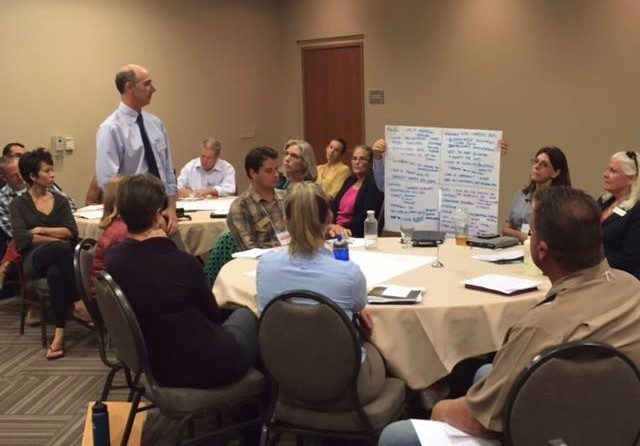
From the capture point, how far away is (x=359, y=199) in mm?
5070

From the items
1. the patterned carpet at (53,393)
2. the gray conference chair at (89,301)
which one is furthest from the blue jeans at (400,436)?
the gray conference chair at (89,301)

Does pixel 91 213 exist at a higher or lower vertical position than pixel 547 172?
lower

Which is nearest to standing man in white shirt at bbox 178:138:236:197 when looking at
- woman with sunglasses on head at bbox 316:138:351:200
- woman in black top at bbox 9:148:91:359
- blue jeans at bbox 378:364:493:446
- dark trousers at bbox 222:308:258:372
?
→ woman with sunglasses on head at bbox 316:138:351:200

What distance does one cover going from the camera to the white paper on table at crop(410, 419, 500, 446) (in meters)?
1.81

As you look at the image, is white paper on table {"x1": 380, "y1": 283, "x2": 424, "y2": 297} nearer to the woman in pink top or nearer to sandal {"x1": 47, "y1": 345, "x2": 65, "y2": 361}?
the woman in pink top

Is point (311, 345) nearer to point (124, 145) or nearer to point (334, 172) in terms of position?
point (124, 145)

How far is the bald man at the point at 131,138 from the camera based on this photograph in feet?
13.7

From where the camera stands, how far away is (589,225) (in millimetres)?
1729

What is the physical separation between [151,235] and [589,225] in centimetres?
162

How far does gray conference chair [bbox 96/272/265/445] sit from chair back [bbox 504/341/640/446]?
1141mm

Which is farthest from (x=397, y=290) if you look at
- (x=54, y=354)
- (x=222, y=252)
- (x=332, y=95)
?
(x=332, y=95)

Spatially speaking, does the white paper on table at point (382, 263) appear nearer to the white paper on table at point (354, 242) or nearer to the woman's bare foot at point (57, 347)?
the white paper on table at point (354, 242)

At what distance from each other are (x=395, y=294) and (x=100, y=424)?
1303 millimetres

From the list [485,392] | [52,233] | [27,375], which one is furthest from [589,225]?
[52,233]
